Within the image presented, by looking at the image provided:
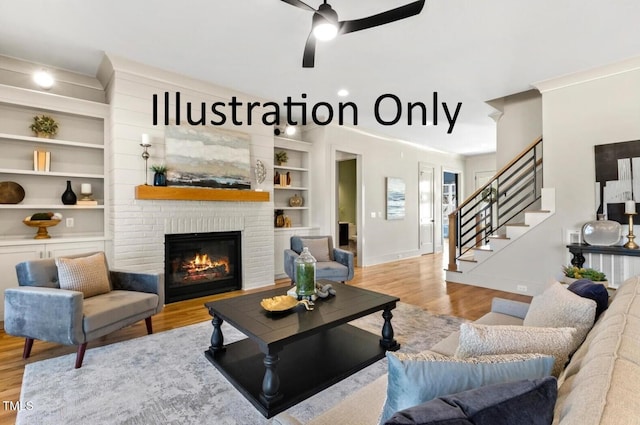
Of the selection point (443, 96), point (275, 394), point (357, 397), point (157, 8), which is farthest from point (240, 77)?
point (357, 397)

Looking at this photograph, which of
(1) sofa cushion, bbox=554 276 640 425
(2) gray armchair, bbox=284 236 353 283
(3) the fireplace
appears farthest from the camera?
(2) gray armchair, bbox=284 236 353 283

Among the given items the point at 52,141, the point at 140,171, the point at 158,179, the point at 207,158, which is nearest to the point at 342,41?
the point at 207,158

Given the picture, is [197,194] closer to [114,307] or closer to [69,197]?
[69,197]

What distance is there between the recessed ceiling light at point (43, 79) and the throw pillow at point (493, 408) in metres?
4.61

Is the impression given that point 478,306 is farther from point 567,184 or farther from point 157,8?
point 157,8

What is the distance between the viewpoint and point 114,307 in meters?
2.55

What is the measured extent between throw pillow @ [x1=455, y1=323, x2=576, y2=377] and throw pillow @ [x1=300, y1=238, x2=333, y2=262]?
11.8ft

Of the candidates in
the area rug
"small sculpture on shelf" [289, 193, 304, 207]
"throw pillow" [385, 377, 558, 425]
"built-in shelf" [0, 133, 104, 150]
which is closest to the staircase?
the area rug

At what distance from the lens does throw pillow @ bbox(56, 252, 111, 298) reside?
107 inches

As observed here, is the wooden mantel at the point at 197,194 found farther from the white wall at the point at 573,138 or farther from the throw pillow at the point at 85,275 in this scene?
the white wall at the point at 573,138

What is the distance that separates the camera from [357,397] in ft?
4.24

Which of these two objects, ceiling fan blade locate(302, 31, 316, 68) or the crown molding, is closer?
ceiling fan blade locate(302, 31, 316, 68)

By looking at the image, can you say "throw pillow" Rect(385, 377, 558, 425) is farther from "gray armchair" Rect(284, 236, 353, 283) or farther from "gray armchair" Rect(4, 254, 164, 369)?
"gray armchair" Rect(284, 236, 353, 283)

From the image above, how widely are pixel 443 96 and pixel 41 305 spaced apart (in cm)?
502
